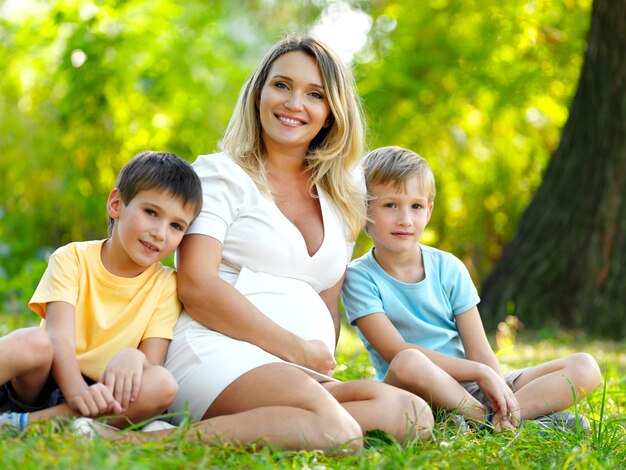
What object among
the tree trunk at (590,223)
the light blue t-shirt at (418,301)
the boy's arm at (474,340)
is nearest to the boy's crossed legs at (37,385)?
the light blue t-shirt at (418,301)

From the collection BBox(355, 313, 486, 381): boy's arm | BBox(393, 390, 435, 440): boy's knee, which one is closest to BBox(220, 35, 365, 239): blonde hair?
BBox(355, 313, 486, 381): boy's arm

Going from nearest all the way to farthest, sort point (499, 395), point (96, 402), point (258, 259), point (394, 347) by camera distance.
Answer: point (96, 402)
point (499, 395)
point (258, 259)
point (394, 347)

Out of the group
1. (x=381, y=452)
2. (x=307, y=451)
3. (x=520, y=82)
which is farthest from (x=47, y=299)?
(x=520, y=82)

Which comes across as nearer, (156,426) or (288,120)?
(156,426)

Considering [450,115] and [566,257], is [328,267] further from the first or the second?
[450,115]

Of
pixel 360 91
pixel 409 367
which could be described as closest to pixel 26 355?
pixel 409 367

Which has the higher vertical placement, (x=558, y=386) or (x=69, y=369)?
(x=69, y=369)

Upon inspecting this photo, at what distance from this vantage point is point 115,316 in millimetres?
2957

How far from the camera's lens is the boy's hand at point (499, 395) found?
10.1ft

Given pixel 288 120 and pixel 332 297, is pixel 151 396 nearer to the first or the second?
pixel 332 297

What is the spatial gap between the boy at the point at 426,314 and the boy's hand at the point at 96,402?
980 millimetres

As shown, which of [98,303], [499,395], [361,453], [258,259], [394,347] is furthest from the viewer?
[394,347]

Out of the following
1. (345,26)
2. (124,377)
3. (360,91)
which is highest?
(345,26)

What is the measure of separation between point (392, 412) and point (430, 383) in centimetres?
27
